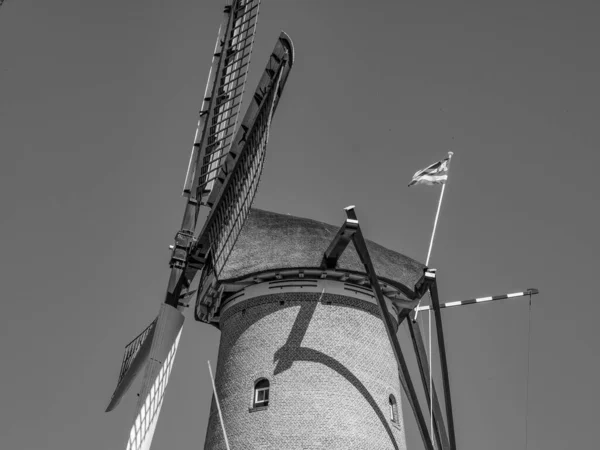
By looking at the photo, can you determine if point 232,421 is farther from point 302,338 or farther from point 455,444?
point 455,444

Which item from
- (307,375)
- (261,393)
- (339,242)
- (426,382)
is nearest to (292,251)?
(339,242)

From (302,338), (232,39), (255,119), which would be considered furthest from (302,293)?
(232,39)

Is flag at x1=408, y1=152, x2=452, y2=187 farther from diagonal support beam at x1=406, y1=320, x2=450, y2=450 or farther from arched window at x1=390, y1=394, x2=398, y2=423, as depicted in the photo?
arched window at x1=390, y1=394, x2=398, y2=423

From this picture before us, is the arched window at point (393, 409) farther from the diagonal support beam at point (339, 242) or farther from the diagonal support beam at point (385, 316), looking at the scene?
the diagonal support beam at point (339, 242)

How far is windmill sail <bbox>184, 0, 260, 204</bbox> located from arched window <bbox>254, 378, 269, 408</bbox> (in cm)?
330

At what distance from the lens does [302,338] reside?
1532 centimetres

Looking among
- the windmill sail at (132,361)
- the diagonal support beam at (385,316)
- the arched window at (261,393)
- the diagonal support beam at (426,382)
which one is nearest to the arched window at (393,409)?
the diagonal support beam at (385,316)

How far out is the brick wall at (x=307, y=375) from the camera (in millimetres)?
14602

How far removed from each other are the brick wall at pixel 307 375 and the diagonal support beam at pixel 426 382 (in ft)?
2.05

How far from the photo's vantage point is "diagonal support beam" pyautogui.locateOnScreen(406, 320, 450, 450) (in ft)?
51.6

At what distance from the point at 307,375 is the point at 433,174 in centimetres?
478

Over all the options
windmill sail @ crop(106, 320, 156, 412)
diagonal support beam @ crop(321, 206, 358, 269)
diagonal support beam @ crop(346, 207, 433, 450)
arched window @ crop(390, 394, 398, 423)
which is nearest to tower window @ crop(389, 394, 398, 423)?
arched window @ crop(390, 394, 398, 423)

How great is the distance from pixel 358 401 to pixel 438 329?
85.3 inches

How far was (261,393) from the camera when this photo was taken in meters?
15.1
